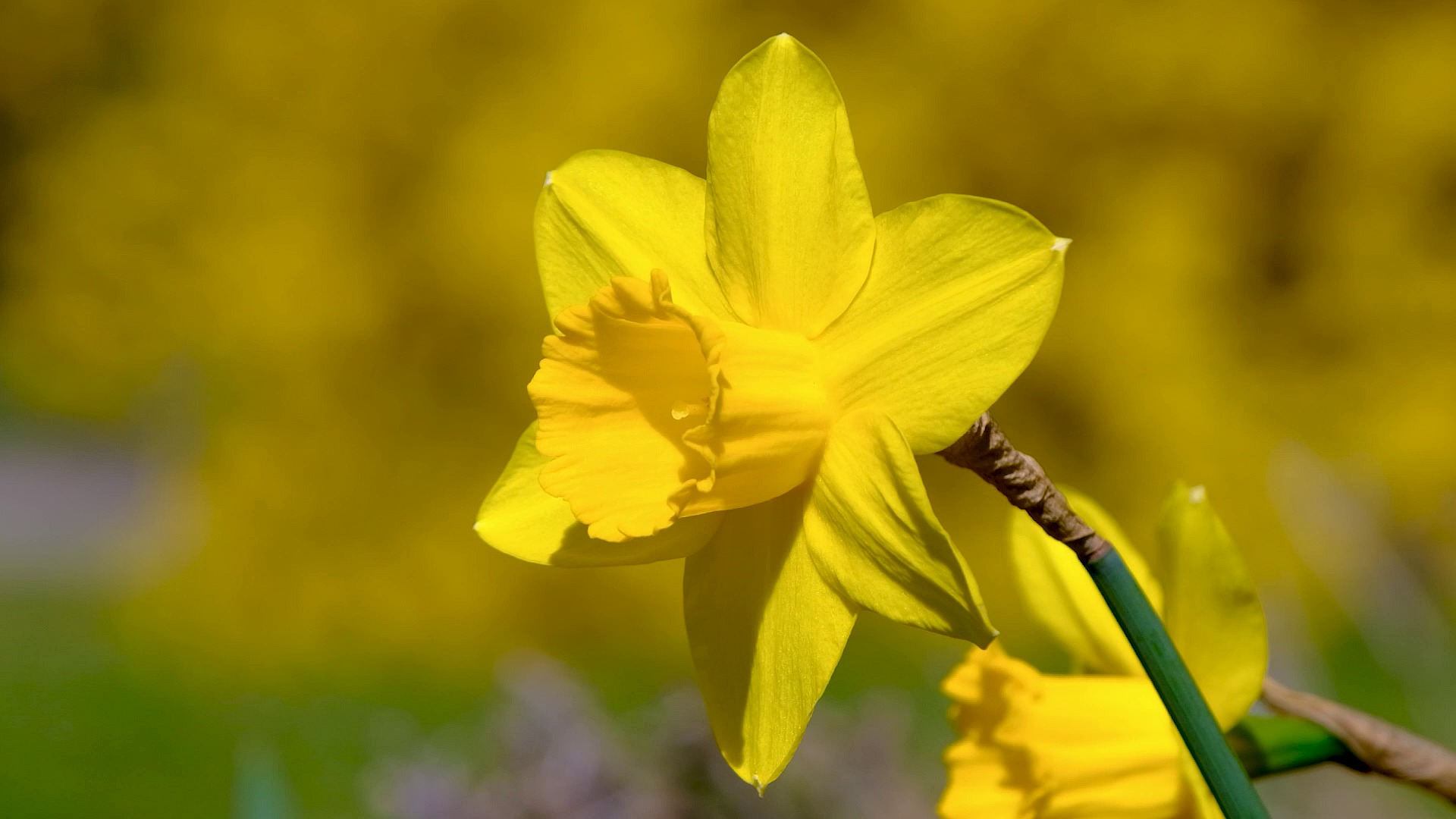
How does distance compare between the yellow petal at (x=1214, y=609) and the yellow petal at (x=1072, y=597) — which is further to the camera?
the yellow petal at (x=1072, y=597)

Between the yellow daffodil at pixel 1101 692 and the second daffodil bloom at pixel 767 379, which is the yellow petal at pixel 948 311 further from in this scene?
the yellow daffodil at pixel 1101 692

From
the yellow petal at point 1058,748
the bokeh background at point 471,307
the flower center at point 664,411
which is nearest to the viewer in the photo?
the flower center at point 664,411

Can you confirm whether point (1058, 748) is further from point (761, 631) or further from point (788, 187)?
point (788, 187)

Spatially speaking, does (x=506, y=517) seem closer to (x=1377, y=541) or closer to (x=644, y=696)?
(x=1377, y=541)

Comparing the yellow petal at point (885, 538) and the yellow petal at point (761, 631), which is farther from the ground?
the yellow petal at point (885, 538)

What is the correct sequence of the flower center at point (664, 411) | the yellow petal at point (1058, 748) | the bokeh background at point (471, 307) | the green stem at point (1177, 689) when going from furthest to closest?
the bokeh background at point (471, 307), the yellow petal at point (1058, 748), the flower center at point (664, 411), the green stem at point (1177, 689)

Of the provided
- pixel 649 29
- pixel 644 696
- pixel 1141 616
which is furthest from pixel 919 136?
pixel 1141 616

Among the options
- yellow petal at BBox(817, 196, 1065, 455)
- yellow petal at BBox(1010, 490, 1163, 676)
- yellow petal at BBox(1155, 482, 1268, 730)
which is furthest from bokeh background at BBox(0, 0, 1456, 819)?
yellow petal at BBox(817, 196, 1065, 455)

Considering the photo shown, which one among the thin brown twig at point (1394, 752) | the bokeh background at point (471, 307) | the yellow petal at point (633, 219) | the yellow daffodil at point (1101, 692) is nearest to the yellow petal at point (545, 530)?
the yellow petal at point (633, 219)
